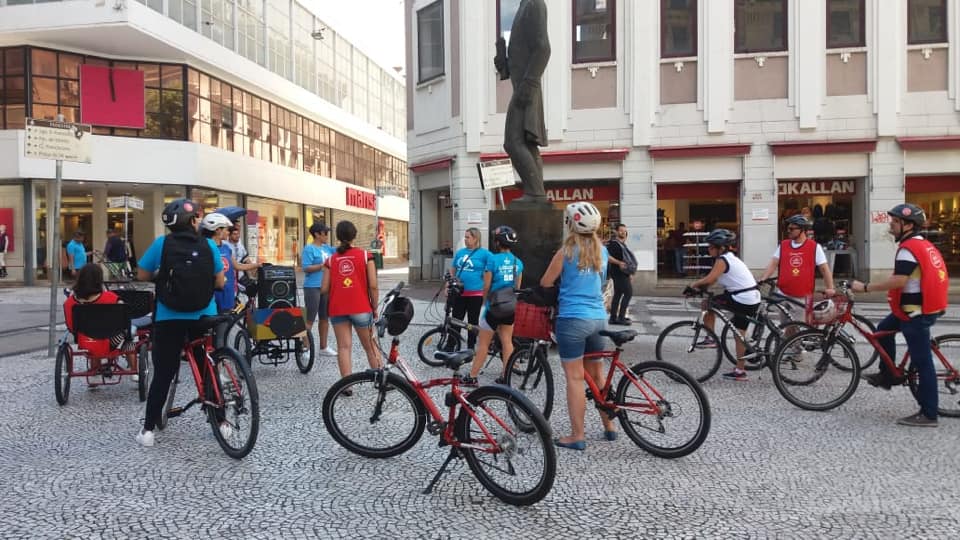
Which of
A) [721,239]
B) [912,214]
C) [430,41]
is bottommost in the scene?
[721,239]

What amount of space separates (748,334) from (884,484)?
3.92 metres

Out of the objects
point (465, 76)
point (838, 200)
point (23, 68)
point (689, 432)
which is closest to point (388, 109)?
point (23, 68)

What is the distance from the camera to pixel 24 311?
50.6ft

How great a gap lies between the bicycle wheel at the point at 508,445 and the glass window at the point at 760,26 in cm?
1782

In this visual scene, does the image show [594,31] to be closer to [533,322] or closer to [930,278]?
[533,322]

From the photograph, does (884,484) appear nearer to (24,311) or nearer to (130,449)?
(130,449)

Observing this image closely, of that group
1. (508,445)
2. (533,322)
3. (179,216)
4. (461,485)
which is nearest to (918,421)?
(533,322)

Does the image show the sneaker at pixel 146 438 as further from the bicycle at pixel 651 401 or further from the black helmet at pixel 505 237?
the black helmet at pixel 505 237

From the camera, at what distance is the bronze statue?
10125 mm

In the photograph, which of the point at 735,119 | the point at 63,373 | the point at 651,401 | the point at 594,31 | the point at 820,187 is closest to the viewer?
the point at 651,401

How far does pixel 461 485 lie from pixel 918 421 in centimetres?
394

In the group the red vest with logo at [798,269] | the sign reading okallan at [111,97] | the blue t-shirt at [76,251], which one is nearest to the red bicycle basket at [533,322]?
the red vest with logo at [798,269]

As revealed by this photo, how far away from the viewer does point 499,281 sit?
25.2 feet

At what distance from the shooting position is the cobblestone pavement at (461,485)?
12.7ft
